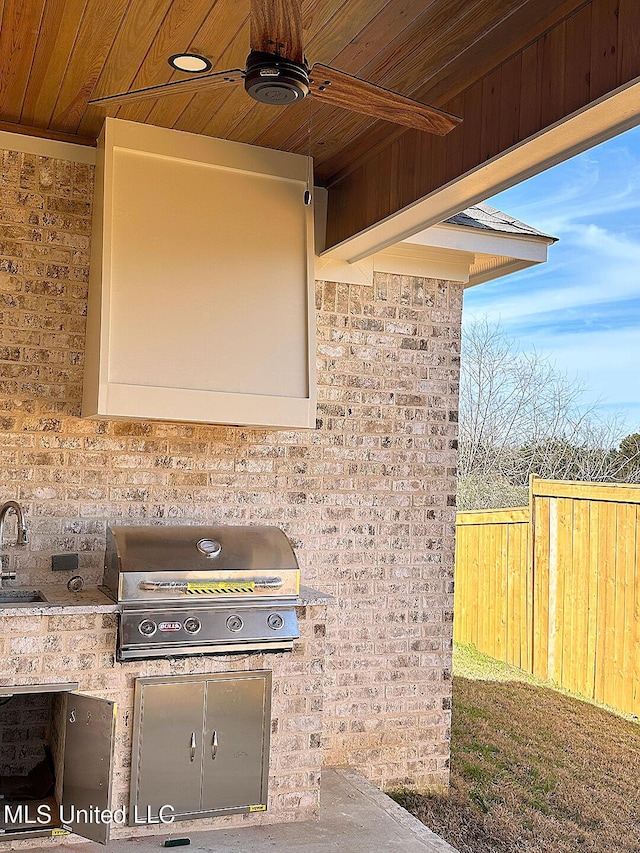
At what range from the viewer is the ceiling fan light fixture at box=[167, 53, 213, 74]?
3.08 m

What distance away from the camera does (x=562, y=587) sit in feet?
21.9

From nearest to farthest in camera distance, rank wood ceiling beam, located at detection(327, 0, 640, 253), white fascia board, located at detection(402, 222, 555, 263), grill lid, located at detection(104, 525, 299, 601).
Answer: wood ceiling beam, located at detection(327, 0, 640, 253)
grill lid, located at detection(104, 525, 299, 601)
white fascia board, located at detection(402, 222, 555, 263)

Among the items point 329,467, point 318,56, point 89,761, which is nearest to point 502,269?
point 329,467

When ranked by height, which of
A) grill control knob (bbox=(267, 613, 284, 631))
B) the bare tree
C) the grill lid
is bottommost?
grill control knob (bbox=(267, 613, 284, 631))

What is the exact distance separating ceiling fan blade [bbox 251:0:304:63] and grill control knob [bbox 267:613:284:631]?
2.33 m

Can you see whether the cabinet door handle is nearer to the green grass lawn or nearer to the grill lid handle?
the grill lid handle

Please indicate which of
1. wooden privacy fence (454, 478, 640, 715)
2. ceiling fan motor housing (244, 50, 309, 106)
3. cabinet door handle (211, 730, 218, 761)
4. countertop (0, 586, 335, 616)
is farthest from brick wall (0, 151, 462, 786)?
ceiling fan motor housing (244, 50, 309, 106)

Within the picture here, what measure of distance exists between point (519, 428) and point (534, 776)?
621 cm

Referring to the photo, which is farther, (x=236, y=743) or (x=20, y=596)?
(x=20, y=596)

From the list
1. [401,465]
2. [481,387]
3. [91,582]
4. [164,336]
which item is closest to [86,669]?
[91,582]

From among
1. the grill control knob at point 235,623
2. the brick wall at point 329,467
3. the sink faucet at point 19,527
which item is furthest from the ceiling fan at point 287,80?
the grill control knob at point 235,623

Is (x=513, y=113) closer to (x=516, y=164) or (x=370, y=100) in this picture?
(x=516, y=164)

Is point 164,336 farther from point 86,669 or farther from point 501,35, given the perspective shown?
point 501,35

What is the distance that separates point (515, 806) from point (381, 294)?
9.48ft
